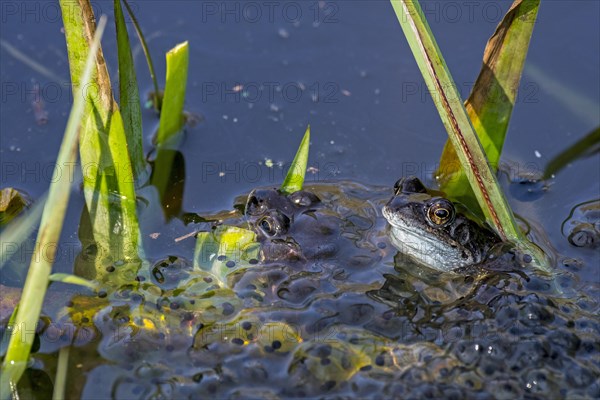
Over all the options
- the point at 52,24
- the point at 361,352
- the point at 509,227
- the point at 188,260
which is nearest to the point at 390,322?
the point at 361,352

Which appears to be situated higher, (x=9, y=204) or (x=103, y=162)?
(x=103, y=162)

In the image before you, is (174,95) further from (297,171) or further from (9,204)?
(9,204)

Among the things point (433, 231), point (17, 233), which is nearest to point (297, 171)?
point (433, 231)

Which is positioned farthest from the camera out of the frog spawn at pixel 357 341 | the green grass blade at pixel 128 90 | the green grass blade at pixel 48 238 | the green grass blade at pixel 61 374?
the green grass blade at pixel 128 90

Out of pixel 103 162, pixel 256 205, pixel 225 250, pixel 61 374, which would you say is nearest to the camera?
pixel 61 374

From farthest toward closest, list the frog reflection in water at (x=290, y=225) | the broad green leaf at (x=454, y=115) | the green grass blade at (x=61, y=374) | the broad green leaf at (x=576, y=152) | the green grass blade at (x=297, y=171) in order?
the broad green leaf at (x=576, y=152)
the frog reflection in water at (x=290, y=225)
the green grass blade at (x=297, y=171)
the broad green leaf at (x=454, y=115)
the green grass blade at (x=61, y=374)

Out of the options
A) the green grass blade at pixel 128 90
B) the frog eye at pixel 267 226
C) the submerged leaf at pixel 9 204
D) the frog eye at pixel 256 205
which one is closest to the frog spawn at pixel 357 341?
the frog eye at pixel 267 226

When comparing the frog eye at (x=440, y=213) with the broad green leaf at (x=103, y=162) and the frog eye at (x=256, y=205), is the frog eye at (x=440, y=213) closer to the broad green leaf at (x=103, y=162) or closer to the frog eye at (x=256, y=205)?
the frog eye at (x=256, y=205)

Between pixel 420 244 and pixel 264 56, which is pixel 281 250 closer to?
pixel 420 244
